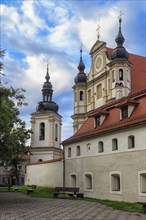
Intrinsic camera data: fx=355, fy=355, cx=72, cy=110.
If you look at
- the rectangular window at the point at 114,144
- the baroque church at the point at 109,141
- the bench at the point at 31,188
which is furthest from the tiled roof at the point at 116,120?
the bench at the point at 31,188

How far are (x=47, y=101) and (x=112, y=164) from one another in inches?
1754

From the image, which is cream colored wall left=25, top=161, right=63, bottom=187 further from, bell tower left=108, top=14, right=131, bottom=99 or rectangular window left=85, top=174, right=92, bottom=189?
bell tower left=108, top=14, right=131, bottom=99

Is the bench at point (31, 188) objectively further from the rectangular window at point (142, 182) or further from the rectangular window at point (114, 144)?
the rectangular window at point (142, 182)

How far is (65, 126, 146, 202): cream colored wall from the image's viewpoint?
858 inches

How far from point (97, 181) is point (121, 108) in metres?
5.66

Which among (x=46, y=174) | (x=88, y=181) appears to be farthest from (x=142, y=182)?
(x=46, y=174)

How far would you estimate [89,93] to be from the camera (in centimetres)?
5225

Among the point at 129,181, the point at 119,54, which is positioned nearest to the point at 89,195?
the point at 129,181

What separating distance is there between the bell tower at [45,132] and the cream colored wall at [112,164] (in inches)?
A: 1306

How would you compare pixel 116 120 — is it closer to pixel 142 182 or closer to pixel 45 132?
pixel 142 182

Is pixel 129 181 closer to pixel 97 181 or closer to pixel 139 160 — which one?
pixel 139 160

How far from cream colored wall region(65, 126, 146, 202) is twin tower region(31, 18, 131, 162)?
58.3 feet

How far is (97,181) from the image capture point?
84.7 ft

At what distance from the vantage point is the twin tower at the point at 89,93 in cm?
4569
